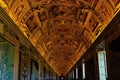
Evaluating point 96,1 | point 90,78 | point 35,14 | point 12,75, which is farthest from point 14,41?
point 90,78

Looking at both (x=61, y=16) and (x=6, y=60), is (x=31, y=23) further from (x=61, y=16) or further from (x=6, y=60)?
(x=6, y=60)

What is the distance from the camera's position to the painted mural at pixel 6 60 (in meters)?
13.5

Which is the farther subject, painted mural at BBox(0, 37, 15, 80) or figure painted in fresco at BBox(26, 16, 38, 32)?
figure painted in fresco at BBox(26, 16, 38, 32)

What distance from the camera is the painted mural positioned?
13.5 metres

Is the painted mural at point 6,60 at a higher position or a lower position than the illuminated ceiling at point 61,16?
lower

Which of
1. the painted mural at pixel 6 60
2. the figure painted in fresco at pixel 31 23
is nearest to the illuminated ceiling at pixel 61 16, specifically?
the figure painted in fresco at pixel 31 23

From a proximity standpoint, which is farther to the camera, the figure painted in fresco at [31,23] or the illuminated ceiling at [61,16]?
the figure painted in fresco at [31,23]

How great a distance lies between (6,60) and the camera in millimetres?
14039

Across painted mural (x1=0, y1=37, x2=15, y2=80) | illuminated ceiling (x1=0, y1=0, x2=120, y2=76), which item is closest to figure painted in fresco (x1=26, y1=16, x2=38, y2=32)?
illuminated ceiling (x1=0, y1=0, x2=120, y2=76)

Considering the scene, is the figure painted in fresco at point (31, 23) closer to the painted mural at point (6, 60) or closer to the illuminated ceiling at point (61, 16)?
the illuminated ceiling at point (61, 16)

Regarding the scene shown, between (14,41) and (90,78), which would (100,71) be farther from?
(14,41)

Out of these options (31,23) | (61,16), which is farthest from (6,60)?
(61,16)

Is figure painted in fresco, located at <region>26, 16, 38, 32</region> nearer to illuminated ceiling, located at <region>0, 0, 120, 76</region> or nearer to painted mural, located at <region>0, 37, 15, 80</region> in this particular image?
illuminated ceiling, located at <region>0, 0, 120, 76</region>

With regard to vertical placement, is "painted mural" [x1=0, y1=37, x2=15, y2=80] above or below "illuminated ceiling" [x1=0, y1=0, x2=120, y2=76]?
below
